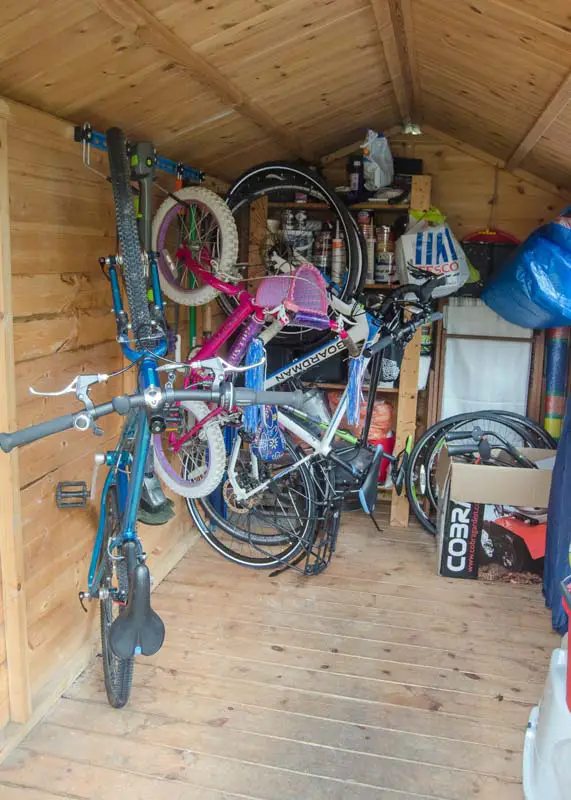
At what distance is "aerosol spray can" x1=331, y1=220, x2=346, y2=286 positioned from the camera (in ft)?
12.0

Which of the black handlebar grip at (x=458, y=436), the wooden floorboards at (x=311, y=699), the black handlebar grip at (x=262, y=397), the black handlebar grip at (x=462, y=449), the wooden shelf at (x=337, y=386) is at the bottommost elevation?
the wooden floorboards at (x=311, y=699)

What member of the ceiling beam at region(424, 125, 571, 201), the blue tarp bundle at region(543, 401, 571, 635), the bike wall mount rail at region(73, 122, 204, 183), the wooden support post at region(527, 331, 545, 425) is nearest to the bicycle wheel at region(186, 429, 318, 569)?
the blue tarp bundle at region(543, 401, 571, 635)

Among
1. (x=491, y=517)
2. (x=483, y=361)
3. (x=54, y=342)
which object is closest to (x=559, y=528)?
(x=491, y=517)

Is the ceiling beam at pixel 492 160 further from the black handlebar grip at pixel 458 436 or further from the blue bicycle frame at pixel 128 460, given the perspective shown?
the blue bicycle frame at pixel 128 460

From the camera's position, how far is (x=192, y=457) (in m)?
3.08

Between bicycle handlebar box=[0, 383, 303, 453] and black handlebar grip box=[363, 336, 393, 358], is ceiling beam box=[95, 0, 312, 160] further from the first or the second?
black handlebar grip box=[363, 336, 393, 358]

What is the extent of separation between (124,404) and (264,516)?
170cm

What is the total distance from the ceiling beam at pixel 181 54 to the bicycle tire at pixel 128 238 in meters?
0.33

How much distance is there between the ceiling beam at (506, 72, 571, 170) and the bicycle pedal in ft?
6.47

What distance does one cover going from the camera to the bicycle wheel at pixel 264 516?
3230mm

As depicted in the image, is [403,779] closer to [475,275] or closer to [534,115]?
[534,115]

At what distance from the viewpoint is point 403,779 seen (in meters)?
2.03

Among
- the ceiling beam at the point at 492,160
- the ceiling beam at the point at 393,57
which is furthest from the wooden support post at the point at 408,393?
the ceiling beam at the point at 393,57

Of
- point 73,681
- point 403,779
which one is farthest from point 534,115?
point 73,681
